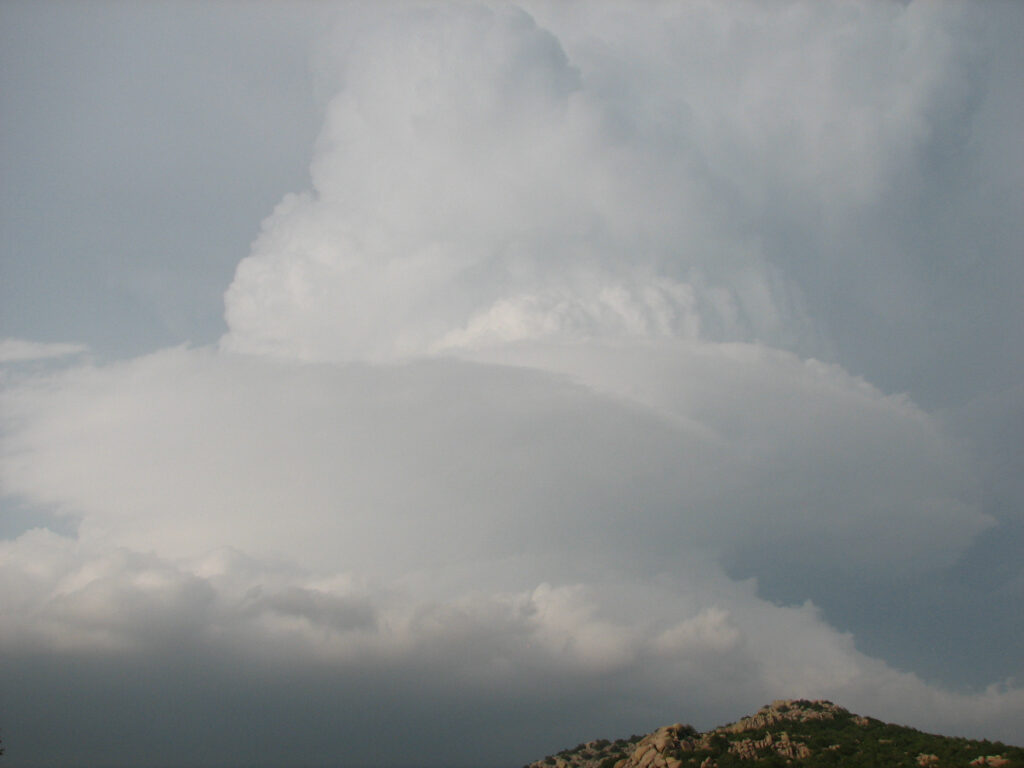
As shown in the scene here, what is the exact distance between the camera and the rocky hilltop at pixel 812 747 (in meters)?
97.8

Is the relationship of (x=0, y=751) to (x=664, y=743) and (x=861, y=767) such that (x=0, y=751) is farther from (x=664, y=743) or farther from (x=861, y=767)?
(x=861, y=767)

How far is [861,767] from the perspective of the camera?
99.0 m

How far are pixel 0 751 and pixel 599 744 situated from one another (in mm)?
156116

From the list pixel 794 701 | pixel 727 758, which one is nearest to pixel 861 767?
pixel 727 758

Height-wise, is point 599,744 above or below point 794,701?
below

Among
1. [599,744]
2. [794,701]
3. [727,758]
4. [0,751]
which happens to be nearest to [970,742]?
[727,758]

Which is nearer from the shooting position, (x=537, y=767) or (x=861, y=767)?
(x=861, y=767)

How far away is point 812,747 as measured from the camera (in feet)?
364

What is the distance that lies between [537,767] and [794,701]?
77183mm

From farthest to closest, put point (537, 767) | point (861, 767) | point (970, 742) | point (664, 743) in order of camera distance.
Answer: point (537, 767) < point (664, 743) < point (970, 742) < point (861, 767)

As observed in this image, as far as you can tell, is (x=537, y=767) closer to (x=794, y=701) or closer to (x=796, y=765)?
(x=794, y=701)

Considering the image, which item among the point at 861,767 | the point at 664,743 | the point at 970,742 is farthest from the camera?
the point at 664,743

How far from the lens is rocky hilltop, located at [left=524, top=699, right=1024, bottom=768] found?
97750 mm

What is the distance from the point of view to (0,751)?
111938mm
